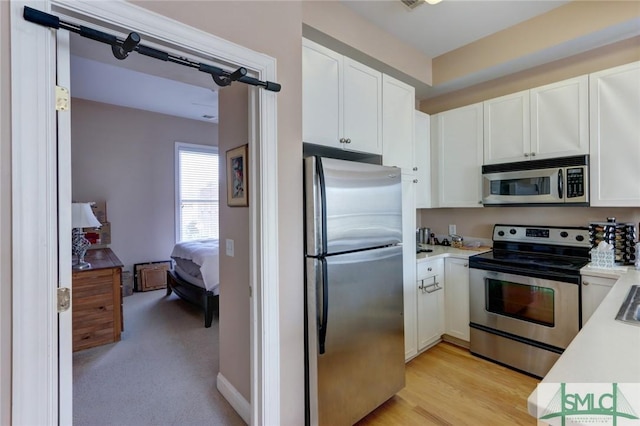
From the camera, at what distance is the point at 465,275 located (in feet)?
9.53

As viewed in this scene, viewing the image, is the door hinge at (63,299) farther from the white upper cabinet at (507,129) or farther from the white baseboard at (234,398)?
the white upper cabinet at (507,129)

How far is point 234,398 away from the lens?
2.16 meters

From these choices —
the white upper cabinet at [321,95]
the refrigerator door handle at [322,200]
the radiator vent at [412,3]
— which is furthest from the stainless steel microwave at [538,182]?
the refrigerator door handle at [322,200]

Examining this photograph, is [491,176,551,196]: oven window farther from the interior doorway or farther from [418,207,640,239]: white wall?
the interior doorway

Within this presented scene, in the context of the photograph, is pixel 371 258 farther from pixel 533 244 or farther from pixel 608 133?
pixel 608 133

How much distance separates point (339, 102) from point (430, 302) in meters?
2.04

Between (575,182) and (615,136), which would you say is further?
(575,182)

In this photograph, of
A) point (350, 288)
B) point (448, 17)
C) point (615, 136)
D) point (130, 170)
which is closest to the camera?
point (350, 288)

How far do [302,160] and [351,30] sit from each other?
145 cm

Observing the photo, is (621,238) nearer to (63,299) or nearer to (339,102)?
(339,102)

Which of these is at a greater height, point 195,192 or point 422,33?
point 422,33

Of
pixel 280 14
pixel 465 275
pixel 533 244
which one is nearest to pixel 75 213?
pixel 280 14

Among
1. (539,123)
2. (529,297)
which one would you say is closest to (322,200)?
(529,297)

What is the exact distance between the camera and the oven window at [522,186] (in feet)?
8.71
